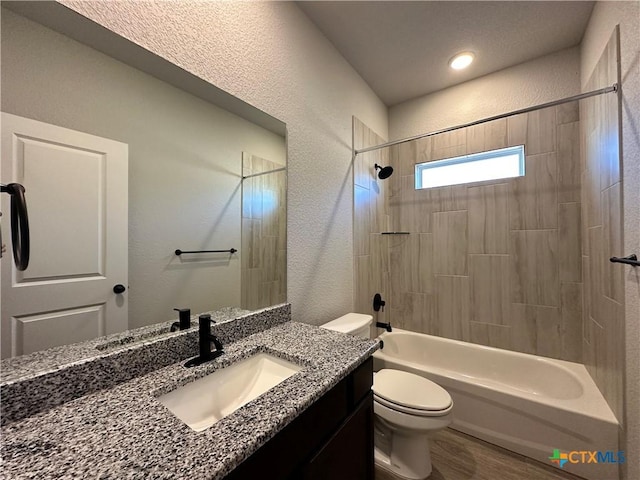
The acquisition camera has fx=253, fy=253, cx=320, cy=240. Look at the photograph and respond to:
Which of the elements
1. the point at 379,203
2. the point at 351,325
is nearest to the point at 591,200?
the point at 379,203

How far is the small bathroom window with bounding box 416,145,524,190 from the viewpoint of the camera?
7.09ft

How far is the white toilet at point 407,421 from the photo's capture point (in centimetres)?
133

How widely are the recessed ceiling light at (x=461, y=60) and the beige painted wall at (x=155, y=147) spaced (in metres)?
1.80

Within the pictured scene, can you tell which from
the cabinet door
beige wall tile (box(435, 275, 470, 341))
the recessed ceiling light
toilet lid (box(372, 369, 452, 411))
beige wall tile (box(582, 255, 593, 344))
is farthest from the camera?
beige wall tile (box(435, 275, 470, 341))

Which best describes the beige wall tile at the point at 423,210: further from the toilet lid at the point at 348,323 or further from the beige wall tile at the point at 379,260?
the toilet lid at the point at 348,323

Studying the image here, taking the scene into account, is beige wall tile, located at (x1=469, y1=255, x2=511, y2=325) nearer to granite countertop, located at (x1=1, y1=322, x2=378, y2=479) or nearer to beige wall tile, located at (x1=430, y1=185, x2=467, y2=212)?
beige wall tile, located at (x1=430, y1=185, x2=467, y2=212)

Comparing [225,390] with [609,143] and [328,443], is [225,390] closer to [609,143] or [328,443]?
[328,443]

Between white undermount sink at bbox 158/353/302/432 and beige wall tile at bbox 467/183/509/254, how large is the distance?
80.1 inches

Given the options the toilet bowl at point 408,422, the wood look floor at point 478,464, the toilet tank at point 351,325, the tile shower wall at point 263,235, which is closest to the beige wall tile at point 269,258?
the tile shower wall at point 263,235

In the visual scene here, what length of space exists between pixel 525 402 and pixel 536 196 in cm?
151

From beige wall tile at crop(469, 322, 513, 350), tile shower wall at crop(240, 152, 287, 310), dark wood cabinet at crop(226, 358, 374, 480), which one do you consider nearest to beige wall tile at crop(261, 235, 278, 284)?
tile shower wall at crop(240, 152, 287, 310)

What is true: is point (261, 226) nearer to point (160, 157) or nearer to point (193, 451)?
point (160, 157)

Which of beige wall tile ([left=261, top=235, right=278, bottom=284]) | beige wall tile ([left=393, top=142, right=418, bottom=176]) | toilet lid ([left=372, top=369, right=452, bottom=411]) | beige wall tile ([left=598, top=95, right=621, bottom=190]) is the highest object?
beige wall tile ([left=393, top=142, right=418, bottom=176])

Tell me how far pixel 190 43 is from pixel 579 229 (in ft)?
8.90
